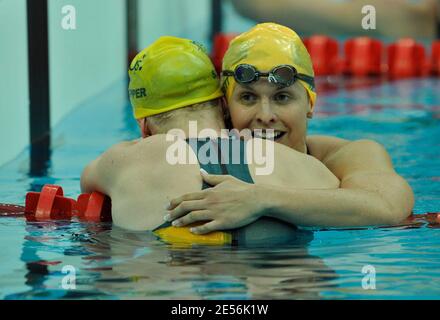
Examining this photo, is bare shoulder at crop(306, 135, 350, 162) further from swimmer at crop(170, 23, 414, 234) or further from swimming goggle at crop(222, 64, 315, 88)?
swimming goggle at crop(222, 64, 315, 88)

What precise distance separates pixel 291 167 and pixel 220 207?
0.40 m

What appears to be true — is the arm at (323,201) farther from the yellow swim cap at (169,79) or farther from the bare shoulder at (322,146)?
the yellow swim cap at (169,79)

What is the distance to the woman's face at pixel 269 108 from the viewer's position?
11.9 feet

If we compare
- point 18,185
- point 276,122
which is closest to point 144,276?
point 276,122

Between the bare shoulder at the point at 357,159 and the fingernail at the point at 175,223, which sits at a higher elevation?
the bare shoulder at the point at 357,159

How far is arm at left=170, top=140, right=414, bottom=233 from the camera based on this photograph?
3115 millimetres

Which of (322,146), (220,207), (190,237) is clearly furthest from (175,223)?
(322,146)

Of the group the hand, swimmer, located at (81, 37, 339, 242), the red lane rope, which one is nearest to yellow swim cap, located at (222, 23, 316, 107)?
swimmer, located at (81, 37, 339, 242)

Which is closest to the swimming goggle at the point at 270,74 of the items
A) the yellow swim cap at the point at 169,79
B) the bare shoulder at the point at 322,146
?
the yellow swim cap at the point at 169,79

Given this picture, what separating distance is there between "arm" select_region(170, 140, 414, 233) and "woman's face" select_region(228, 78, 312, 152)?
288 millimetres

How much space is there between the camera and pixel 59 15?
6945mm

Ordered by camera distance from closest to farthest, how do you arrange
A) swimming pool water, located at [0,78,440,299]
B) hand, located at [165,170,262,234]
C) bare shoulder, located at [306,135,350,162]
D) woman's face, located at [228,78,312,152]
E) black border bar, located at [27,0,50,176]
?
swimming pool water, located at [0,78,440,299], hand, located at [165,170,262,234], woman's face, located at [228,78,312,152], bare shoulder, located at [306,135,350,162], black border bar, located at [27,0,50,176]

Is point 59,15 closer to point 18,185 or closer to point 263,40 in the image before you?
point 18,185

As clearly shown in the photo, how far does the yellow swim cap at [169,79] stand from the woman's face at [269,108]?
0.33ft
